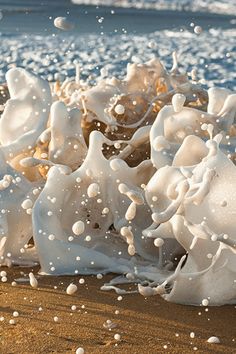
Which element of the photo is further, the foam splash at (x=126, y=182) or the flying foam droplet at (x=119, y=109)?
the flying foam droplet at (x=119, y=109)

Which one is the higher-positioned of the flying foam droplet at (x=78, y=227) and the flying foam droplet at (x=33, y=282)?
the flying foam droplet at (x=78, y=227)

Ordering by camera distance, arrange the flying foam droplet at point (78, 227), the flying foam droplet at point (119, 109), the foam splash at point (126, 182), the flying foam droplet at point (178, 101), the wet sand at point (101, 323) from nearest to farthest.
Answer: the wet sand at point (101, 323) → the foam splash at point (126, 182) → the flying foam droplet at point (78, 227) → the flying foam droplet at point (178, 101) → the flying foam droplet at point (119, 109)

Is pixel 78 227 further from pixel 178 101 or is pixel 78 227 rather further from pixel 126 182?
pixel 178 101

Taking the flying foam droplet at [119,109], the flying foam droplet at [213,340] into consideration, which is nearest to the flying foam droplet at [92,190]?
the flying foam droplet at [119,109]

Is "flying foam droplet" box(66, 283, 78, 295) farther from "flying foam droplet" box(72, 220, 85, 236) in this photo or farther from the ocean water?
the ocean water

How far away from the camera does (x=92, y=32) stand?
1667 cm

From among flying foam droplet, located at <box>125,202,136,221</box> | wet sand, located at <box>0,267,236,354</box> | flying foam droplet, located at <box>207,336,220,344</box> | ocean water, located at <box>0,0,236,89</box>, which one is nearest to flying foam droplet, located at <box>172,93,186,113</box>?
flying foam droplet, located at <box>125,202,136,221</box>

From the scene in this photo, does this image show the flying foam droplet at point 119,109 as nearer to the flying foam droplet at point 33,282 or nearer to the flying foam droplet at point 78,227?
the flying foam droplet at point 78,227

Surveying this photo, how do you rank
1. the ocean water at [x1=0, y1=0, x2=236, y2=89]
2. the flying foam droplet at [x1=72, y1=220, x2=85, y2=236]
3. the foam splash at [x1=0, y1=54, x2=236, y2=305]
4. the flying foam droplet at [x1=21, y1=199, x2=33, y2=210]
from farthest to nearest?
the ocean water at [x1=0, y1=0, x2=236, y2=89] → the flying foam droplet at [x1=21, y1=199, x2=33, y2=210] → the flying foam droplet at [x1=72, y1=220, x2=85, y2=236] → the foam splash at [x1=0, y1=54, x2=236, y2=305]

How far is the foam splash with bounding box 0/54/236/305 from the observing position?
2914 millimetres

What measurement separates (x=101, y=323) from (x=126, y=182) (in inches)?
30.4

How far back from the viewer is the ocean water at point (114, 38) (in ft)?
38.0

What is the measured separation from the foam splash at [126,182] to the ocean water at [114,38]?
8.72ft

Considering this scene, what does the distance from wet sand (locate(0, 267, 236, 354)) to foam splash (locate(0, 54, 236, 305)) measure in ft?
0.30
